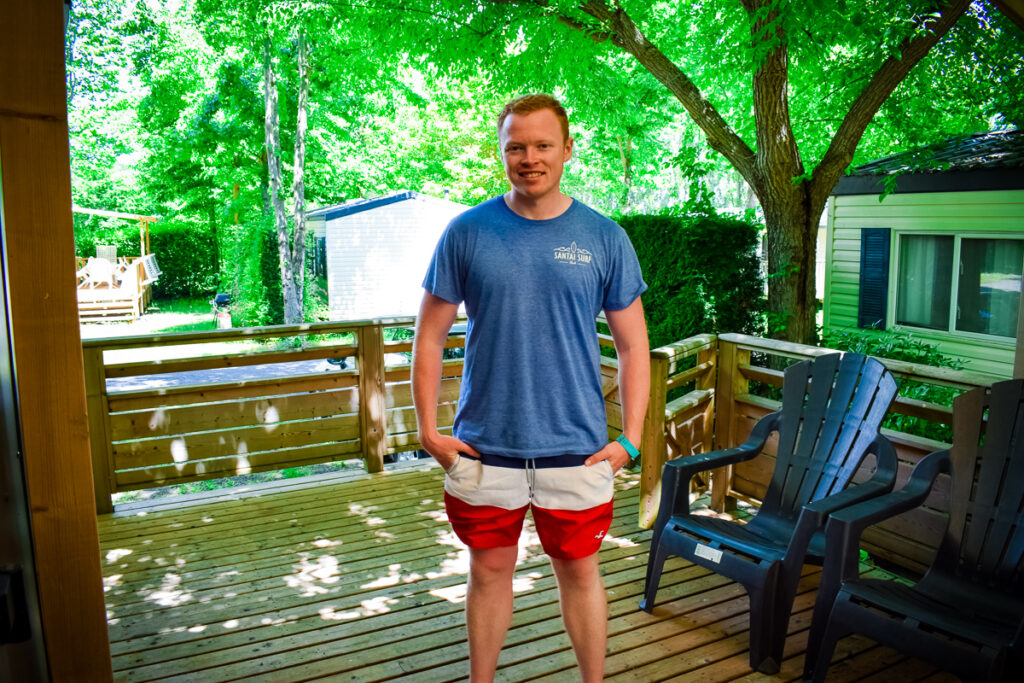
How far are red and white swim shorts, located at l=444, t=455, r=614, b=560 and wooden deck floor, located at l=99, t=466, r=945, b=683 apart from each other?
85 centimetres

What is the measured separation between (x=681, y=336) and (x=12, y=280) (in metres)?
5.51

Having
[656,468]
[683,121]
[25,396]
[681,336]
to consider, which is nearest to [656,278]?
[681,336]

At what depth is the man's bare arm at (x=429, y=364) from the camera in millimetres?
1960

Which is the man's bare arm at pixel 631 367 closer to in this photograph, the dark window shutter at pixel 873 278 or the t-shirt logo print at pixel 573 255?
the t-shirt logo print at pixel 573 255

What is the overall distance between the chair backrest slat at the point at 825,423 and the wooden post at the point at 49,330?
102 inches

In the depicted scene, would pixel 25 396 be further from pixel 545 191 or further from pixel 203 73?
pixel 203 73

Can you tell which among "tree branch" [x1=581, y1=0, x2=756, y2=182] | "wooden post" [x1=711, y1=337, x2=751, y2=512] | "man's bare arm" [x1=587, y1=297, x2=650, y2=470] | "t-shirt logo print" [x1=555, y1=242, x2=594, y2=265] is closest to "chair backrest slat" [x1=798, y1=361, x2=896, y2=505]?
"wooden post" [x1=711, y1=337, x2=751, y2=512]

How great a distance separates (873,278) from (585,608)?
727 centimetres

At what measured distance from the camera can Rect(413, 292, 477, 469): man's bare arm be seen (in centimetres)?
196

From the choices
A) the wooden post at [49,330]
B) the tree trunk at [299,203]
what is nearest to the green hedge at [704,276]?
the wooden post at [49,330]

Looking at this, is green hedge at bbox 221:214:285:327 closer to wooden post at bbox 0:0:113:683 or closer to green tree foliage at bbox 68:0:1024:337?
green tree foliage at bbox 68:0:1024:337

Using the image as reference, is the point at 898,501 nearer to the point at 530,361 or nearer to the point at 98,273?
the point at 530,361

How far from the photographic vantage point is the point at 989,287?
7.35 m

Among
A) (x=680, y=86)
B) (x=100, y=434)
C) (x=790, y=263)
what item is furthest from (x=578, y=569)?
(x=680, y=86)
